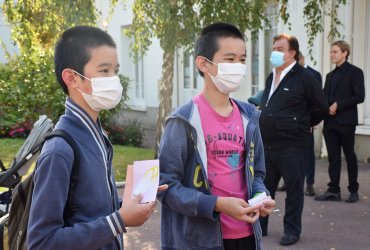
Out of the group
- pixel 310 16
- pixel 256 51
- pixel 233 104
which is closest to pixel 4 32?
pixel 256 51

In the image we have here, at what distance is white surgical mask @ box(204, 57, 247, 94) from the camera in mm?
3037

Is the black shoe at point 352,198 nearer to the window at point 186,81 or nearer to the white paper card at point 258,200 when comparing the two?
the white paper card at point 258,200

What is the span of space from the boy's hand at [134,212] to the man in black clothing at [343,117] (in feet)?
18.0

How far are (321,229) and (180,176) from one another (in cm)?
385

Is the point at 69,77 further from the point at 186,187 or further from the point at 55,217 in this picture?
the point at 186,187

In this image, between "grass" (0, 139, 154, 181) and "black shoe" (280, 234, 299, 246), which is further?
"grass" (0, 139, 154, 181)

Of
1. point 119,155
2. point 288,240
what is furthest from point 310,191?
point 119,155

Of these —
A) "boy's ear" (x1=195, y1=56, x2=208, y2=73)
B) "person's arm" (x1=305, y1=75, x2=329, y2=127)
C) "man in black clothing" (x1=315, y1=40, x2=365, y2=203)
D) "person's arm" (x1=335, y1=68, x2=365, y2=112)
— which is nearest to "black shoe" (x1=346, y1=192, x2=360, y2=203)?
"man in black clothing" (x1=315, y1=40, x2=365, y2=203)

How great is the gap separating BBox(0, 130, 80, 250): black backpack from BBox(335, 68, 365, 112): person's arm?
222 inches

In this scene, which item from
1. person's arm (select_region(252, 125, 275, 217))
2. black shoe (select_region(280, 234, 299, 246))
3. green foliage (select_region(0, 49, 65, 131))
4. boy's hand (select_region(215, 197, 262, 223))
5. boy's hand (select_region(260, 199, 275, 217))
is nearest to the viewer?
boy's hand (select_region(215, 197, 262, 223))

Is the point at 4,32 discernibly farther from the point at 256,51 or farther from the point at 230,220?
the point at 230,220

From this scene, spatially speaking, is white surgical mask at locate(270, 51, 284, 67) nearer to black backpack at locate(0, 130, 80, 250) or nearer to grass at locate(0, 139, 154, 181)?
black backpack at locate(0, 130, 80, 250)

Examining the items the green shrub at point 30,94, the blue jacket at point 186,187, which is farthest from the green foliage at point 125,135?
the blue jacket at point 186,187

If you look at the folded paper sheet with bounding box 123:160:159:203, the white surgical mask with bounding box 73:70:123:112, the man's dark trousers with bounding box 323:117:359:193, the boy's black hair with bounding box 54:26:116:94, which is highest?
the boy's black hair with bounding box 54:26:116:94
